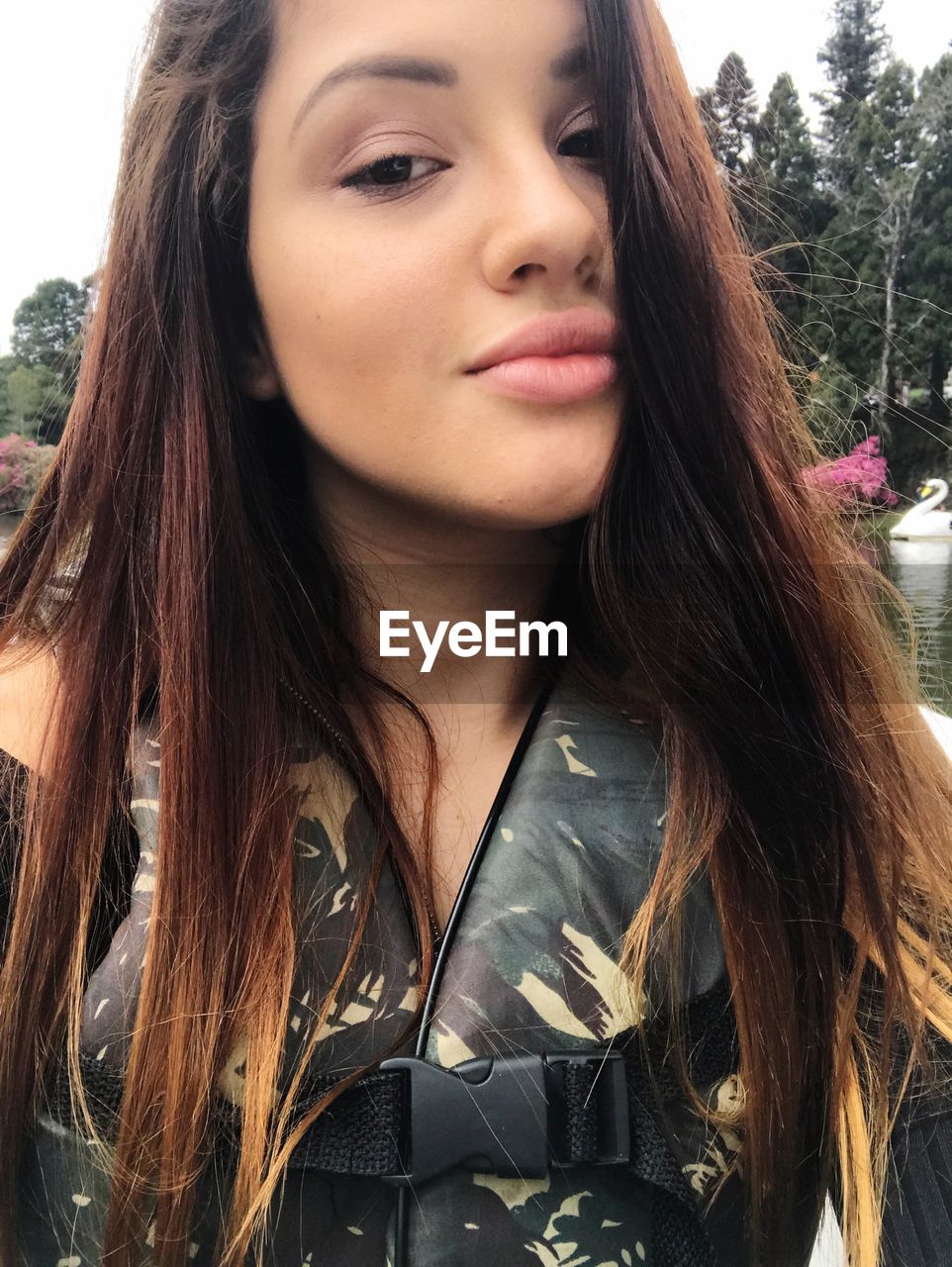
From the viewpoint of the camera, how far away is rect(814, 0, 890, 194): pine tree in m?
0.59

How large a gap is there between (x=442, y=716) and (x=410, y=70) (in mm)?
436

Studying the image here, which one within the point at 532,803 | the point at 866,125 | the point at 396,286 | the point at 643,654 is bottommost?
the point at 532,803

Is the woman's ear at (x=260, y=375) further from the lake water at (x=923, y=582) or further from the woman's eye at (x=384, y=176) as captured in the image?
the lake water at (x=923, y=582)

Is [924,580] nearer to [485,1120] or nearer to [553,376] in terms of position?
[553,376]

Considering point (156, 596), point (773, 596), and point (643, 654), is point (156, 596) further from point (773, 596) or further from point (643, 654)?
point (773, 596)

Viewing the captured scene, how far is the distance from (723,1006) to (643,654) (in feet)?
0.88

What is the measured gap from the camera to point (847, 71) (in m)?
0.60

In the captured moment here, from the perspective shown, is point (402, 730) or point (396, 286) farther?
point (402, 730)

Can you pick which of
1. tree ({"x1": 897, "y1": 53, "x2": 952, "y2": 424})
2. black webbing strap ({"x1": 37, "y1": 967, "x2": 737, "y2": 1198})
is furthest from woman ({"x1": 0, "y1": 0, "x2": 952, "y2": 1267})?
tree ({"x1": 897, "y1": 53, "x2": 952, "y2": 424})

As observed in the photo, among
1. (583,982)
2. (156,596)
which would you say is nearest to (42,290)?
(156,596)

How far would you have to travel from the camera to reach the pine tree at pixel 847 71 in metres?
0.59

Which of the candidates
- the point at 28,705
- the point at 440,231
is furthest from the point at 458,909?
the point at 440,231

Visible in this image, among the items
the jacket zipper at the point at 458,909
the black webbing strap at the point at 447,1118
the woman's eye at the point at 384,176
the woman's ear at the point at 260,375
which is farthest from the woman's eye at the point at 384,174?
the black webbing strap at the point at 447,1118

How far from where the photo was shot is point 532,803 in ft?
2.02
